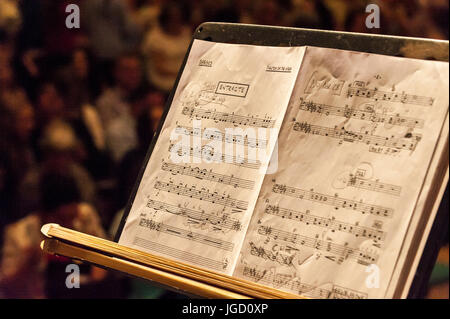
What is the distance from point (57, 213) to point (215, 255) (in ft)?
5.33

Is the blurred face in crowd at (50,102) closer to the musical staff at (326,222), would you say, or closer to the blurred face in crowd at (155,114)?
the blurred face in crowd at (155,114)

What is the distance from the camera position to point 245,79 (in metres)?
1.17

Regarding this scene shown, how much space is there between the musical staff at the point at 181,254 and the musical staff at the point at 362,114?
0.32m

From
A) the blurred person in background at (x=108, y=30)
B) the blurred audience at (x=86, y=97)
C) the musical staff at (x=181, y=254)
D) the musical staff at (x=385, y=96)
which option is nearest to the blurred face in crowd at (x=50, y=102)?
the blurred audience at (x=86, y=97)

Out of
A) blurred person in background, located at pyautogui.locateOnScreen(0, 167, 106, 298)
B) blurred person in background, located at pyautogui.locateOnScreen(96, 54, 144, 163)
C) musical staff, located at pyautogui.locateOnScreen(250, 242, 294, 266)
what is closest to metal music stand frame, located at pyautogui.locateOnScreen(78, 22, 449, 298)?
musical staff, located at pyautogui.locateOnScreen(250, 242, 294, 266)

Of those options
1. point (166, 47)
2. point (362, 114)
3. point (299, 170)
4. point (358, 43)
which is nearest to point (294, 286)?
point (299, 170)

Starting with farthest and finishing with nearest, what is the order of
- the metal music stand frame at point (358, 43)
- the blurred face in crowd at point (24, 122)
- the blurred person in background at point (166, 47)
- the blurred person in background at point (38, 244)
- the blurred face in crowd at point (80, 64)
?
the blurred person in background at point (166, 47) < the blurred face in crowd at point (80, 64) < the blurred face in crowd at point (24, 122) < the blurred person in background at point (38, 244) < the metal music stand frame at point (358, 43)

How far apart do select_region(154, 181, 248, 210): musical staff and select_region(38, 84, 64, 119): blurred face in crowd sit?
5.15 ft

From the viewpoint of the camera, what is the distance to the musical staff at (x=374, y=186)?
0.92 m

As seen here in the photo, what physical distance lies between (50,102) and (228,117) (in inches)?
66.0

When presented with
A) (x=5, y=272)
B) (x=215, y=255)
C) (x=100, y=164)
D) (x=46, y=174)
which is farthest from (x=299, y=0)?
(x=215, y=255)

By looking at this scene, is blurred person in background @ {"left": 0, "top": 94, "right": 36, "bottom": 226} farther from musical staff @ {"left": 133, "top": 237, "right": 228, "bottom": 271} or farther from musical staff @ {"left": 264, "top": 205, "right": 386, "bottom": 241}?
musical staff @ {"left": 264, "top": 205, "right": 386, "bottom": 241}
